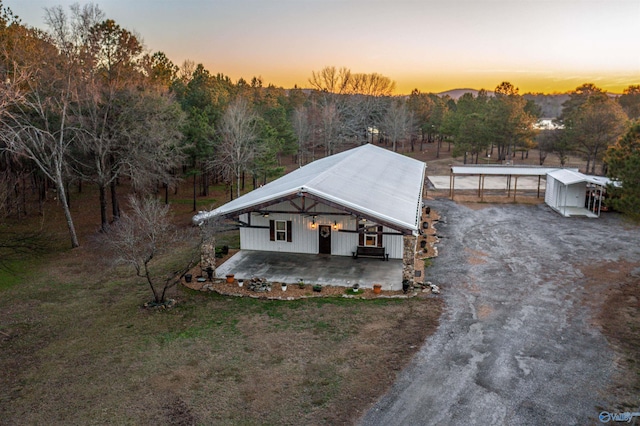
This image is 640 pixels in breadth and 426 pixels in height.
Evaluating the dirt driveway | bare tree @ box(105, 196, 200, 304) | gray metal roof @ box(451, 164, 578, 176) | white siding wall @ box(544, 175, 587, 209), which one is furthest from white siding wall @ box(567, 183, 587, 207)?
bare tree @ box(105, 196, 200, 304)

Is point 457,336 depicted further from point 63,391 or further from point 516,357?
point 63,391

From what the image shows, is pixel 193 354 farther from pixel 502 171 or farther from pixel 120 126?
pixel 502 171

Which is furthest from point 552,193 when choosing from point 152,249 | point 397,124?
point 397,124

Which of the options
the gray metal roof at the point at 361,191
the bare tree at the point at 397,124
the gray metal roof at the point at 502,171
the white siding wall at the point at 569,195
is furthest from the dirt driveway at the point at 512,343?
the bare tree at the point at 397,124

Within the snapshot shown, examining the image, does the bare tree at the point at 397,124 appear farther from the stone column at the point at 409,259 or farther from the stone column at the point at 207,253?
the stone column at the point at 207,253

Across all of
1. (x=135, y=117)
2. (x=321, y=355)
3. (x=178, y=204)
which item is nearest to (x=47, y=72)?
(x=135, y=117)

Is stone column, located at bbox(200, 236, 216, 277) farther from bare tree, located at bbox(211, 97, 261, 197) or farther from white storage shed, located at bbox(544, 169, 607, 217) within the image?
white storage shed, located at bbox(544, 169, 607, 217)

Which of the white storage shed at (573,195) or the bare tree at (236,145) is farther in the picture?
the bare tree at (236,145)
